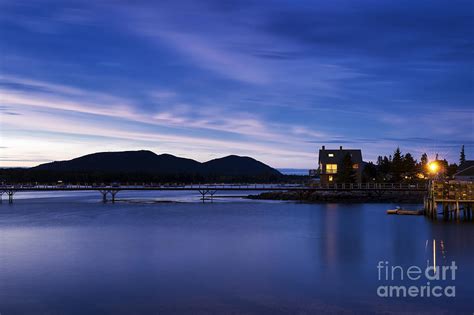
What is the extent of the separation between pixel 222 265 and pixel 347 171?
54.4 metres

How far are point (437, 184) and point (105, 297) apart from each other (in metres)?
32.6

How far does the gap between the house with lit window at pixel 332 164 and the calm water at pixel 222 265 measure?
34712 mm

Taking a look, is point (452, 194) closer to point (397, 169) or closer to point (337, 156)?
point (337, 156)

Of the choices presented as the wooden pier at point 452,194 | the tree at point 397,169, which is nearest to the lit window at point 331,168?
the tree at point 397,169

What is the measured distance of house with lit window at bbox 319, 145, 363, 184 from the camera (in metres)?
79.8

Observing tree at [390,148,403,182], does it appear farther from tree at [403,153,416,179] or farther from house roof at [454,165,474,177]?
house roof at [454,165,474,177]

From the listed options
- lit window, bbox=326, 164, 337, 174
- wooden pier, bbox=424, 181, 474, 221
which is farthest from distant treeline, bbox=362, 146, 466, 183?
wooden pier, bbox=424, 181, 474, 221

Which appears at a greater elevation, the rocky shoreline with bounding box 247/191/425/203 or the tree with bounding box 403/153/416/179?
the tree with bounding box 403/153/416/179

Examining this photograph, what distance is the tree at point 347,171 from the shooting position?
76.1 meters

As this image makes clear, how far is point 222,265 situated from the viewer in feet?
81.3

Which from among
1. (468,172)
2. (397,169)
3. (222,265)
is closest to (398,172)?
(397,169)

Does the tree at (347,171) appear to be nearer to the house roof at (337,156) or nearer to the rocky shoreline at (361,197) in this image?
the rocky shoreline at (361,197)

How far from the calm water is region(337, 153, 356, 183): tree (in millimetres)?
31357

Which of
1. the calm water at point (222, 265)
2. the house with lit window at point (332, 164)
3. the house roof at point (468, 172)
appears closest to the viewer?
the calm water at point (222, 265)
